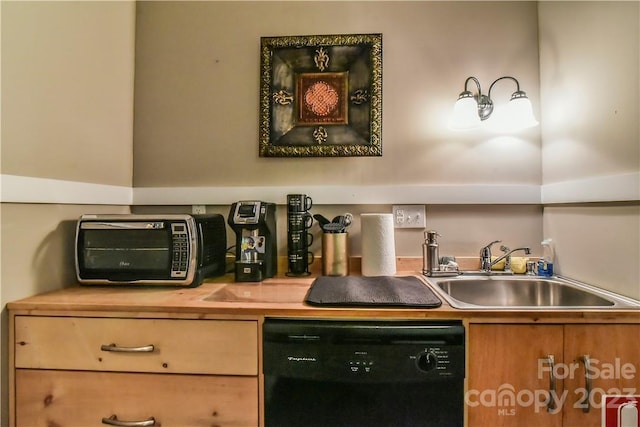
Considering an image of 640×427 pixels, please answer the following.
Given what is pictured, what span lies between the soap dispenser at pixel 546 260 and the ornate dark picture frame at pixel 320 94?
0.89m

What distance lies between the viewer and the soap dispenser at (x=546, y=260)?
138 centimetres

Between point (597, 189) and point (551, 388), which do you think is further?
point (597, 189)

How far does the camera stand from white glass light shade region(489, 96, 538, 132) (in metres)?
1.36

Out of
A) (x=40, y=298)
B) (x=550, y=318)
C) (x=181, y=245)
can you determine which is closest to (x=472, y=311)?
(x=550, y=318)

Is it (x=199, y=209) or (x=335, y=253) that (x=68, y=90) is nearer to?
(x=199, y=209)

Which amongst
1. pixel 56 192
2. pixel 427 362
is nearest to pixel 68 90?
pixel 56 192

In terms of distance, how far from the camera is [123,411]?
3.09ft

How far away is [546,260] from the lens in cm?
140

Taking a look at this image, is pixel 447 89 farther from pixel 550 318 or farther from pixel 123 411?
pixel 123 411

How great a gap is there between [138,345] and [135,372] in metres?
0.08

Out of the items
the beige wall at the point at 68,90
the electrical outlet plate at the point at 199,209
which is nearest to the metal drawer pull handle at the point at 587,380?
the electrical outlet plate at the point at 199,209

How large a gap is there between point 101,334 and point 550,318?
1.37 m

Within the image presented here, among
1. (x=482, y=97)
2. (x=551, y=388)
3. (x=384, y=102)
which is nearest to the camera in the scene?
(x=551, y=388)

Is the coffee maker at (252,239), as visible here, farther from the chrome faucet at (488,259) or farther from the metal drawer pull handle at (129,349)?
the chrome faucet at (488,259)
